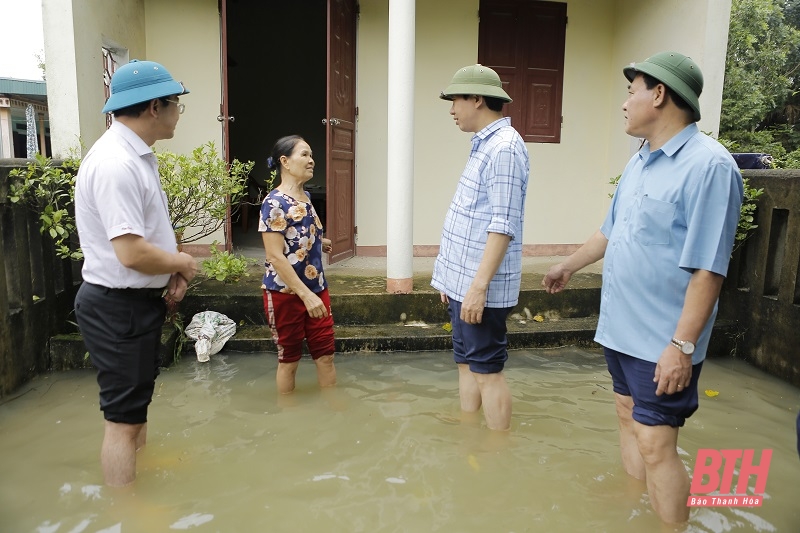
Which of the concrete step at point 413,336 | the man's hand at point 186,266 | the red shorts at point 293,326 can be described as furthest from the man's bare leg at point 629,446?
the concrete step at point 413,336

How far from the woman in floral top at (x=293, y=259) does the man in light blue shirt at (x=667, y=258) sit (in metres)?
1.84

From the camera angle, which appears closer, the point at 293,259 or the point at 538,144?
the point at 293,259

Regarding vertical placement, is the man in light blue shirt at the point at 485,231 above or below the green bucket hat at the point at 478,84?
below

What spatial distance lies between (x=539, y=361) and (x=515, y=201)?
2412mm

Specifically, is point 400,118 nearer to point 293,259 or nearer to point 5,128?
point 293,259

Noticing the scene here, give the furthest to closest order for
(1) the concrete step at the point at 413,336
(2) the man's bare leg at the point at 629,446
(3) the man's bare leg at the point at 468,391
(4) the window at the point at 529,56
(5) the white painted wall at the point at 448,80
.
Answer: (4) the window at the point at 529,56 → (5) the white painted wall at the point at 448,80 → (1) the concrete step at the point at 413,336 → (3) the man's bare leg at the point at 468,391 → (2) the man's bare leg at the point at 629,446

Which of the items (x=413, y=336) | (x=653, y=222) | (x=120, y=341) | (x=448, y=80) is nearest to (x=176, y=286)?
(x=120, y=341)

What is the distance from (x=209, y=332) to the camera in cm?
477

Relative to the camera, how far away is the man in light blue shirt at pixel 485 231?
283cm

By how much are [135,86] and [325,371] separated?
2199 millimetres

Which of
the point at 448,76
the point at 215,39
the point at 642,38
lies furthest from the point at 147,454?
the point at 642,38

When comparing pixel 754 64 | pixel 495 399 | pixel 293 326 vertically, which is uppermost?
pixel 754 64

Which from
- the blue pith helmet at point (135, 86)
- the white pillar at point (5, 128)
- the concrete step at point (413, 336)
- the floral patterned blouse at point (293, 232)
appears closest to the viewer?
the blue pith helmet at point (135, 86)

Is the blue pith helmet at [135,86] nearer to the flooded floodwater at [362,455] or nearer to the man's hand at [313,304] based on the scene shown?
the man's hand at [313,304]
